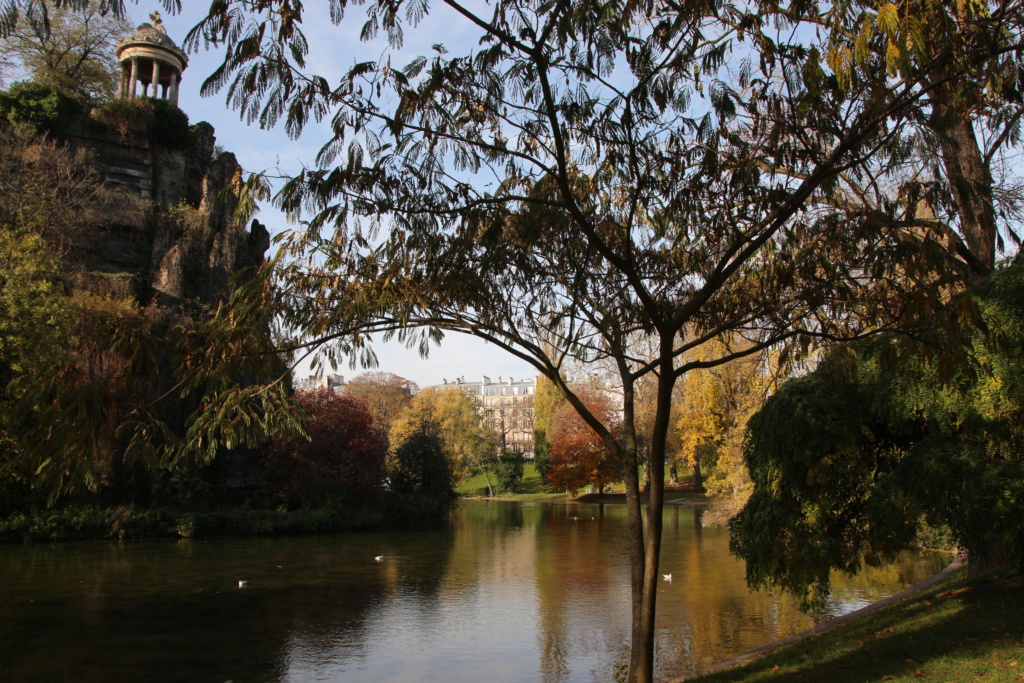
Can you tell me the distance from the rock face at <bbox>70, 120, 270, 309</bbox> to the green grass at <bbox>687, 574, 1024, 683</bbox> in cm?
2376

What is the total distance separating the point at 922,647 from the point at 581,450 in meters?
36.4

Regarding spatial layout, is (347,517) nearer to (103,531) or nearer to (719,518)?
(103,531)

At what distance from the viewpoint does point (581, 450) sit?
4278 cm

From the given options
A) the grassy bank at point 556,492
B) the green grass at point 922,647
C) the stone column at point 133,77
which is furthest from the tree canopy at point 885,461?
the grassy bank at point 556,492

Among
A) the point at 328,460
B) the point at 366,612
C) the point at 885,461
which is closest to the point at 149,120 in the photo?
the point at 328,460

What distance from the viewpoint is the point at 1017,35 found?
5.45 meters

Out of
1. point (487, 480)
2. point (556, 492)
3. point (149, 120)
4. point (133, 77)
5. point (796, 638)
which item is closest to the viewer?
point (796, 638)

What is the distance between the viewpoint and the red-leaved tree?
27.3 metres

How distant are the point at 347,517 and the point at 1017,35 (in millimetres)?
25279

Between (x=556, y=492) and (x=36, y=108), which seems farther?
(x=556, y=492)

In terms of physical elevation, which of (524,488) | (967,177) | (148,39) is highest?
(148,39)

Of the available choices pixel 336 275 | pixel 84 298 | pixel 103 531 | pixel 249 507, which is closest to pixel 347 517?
pixel 249 507

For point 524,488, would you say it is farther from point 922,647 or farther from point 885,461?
point 922,647

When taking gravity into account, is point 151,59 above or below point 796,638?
above
